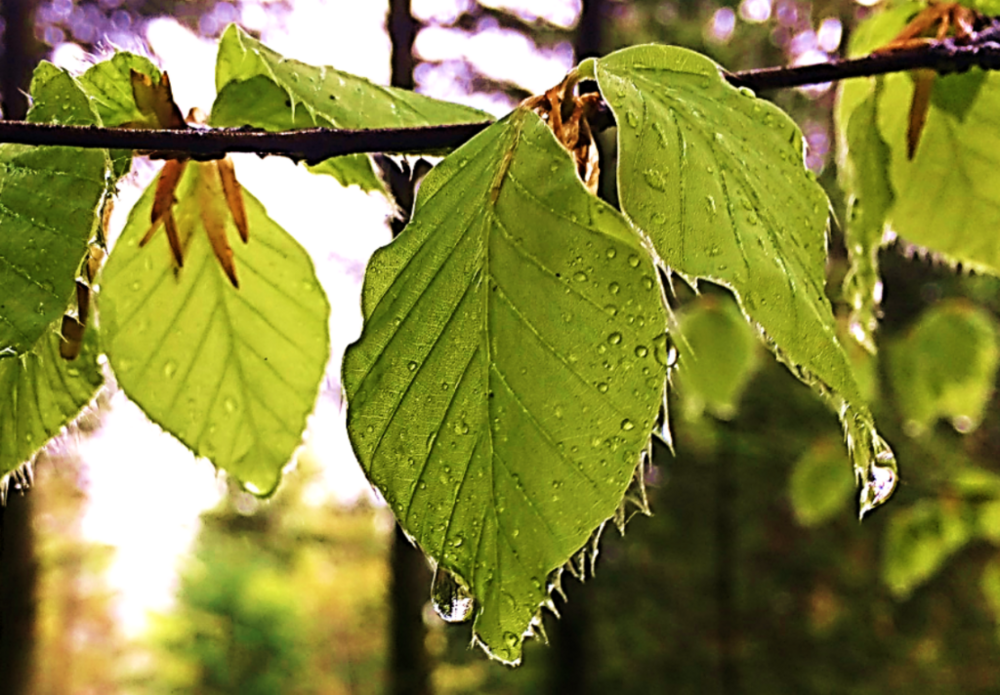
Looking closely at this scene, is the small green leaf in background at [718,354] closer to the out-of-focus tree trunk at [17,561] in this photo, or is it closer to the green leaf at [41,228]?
the green leaf at [41,228]

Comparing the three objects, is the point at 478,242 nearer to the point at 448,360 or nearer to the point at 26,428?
the point at 448,360

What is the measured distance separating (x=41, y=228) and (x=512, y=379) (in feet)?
0.38

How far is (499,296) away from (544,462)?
4 centimetres

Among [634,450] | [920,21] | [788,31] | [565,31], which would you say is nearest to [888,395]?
[788,31]

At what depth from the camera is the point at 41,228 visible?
19 centimetres

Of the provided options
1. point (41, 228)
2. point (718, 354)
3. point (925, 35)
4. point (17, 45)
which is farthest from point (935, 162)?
point (17, 45)

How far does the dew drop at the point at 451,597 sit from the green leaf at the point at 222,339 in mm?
136

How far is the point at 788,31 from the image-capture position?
2.53 m

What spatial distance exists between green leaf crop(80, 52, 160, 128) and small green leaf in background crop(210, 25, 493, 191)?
0.08ft

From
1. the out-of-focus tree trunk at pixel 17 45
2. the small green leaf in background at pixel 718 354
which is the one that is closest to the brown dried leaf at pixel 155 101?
the small green leaf in background at pixel 718 354

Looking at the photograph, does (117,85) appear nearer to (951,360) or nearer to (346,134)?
(346,134)

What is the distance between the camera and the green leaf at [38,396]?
23 cm

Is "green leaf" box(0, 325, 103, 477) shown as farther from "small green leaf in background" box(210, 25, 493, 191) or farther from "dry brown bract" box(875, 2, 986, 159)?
"dry brown bract" box(875, 2, 986, 159)

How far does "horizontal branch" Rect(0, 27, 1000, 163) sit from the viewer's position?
0.61ft
